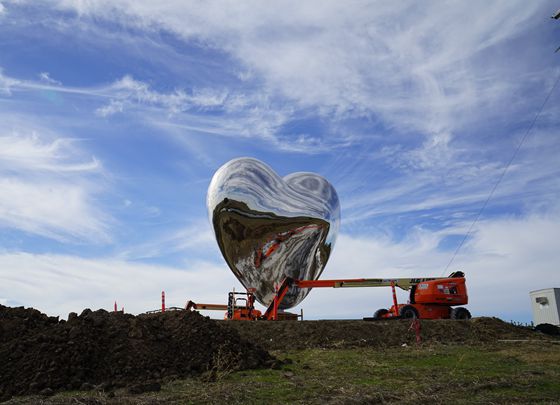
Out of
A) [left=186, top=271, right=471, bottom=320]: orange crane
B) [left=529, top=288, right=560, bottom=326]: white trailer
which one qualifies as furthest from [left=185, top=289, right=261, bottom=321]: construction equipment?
[left=529, top=288, right=560, bottom=326]: white trailer

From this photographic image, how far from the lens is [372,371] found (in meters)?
12.2

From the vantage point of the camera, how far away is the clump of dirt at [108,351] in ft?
35.9

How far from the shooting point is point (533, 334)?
72.8ft

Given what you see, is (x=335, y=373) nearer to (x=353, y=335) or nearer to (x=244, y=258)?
(x=353, y=335)

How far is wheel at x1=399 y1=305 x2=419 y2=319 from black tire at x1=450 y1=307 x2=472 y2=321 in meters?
1.84

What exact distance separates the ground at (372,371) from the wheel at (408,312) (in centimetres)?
282

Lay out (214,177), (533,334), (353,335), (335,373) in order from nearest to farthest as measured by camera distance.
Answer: (335,373) < (353,335) < (533,334) < (214,177)

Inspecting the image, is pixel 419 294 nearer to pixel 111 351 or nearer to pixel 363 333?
pixel 363 333

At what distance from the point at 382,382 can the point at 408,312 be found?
1402cm

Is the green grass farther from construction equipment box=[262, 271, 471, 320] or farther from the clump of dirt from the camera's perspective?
construction equipment box=[262, 271, 471, 320]

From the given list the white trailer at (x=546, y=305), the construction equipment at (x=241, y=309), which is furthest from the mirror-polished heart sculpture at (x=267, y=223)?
the white trailer at (x=546, y=305)

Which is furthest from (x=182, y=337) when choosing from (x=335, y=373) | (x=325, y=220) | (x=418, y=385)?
(x=325, y=220)

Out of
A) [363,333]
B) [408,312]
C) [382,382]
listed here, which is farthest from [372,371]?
[408,312]

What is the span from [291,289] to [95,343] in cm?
1336
